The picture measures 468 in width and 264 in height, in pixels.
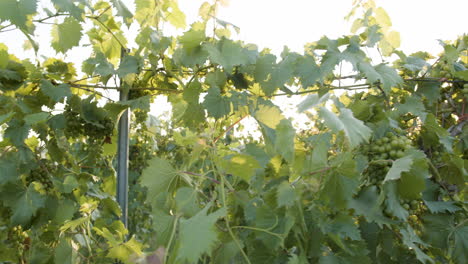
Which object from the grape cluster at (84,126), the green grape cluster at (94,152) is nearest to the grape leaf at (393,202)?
the grape cluster at (84,126)

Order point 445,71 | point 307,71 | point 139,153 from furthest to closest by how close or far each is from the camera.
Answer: point 139,153 < point 445,71 < point 307,71

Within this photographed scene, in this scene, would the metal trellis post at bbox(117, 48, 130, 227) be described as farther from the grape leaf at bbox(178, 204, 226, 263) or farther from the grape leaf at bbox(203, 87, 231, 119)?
the grape leaf at bbox(178, 204, 226, 263)

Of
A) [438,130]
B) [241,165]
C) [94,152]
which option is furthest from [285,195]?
[94,152]

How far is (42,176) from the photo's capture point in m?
1.82

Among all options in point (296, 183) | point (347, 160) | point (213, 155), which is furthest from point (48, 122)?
point (347, 160)

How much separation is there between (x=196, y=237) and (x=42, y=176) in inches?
46.5

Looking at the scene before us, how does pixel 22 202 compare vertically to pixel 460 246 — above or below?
above

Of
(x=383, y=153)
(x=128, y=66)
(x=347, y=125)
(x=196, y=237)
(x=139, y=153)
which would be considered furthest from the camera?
(x=139, y=153)

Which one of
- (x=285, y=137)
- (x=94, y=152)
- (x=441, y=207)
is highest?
(x=285, y=137)

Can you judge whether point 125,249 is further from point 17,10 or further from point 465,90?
point 465,90

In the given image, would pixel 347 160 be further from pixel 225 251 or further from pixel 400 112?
pixel 400 112

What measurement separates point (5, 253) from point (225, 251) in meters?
1.32

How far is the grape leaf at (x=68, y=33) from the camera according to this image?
5.73ft

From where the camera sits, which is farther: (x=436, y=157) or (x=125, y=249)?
(x=436, y=157)
